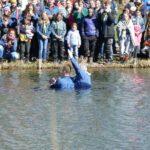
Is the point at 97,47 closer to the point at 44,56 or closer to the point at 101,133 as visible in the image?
the point at 44,56

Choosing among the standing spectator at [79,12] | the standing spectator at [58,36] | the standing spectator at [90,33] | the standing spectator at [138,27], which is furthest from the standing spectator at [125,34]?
the standing spectator at [58,36]

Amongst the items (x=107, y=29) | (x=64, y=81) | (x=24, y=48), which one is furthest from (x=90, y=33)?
(x=64, y=81)

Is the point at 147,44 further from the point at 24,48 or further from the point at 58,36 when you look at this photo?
the point at 24,48

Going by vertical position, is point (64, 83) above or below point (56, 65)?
below

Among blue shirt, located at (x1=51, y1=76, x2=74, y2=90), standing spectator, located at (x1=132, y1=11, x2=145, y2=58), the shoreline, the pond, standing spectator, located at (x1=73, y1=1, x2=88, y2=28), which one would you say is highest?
standing spectator, located at (x1=73, y1=1, x2=88, y2=28)

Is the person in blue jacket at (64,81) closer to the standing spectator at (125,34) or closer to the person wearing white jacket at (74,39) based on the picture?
the person wearing white jacket at (74,39)

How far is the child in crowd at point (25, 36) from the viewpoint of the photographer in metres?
26.2

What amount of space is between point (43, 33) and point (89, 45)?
5.31 feet

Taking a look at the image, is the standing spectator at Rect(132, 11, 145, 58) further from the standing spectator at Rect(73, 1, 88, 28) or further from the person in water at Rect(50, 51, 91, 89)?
the person in water at Rect(50, 51, 91, 89)

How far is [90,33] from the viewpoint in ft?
87.2

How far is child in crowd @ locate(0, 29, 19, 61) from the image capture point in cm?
2616

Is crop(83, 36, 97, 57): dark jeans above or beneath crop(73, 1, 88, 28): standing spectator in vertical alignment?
beneath

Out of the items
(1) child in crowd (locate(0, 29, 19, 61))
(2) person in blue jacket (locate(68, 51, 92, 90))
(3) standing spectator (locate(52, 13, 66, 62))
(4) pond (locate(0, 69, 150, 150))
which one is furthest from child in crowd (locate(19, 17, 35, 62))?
(2) person in blue jacket (locate(68, 51, 92, 90))

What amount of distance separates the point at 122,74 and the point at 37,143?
32.9 feet
